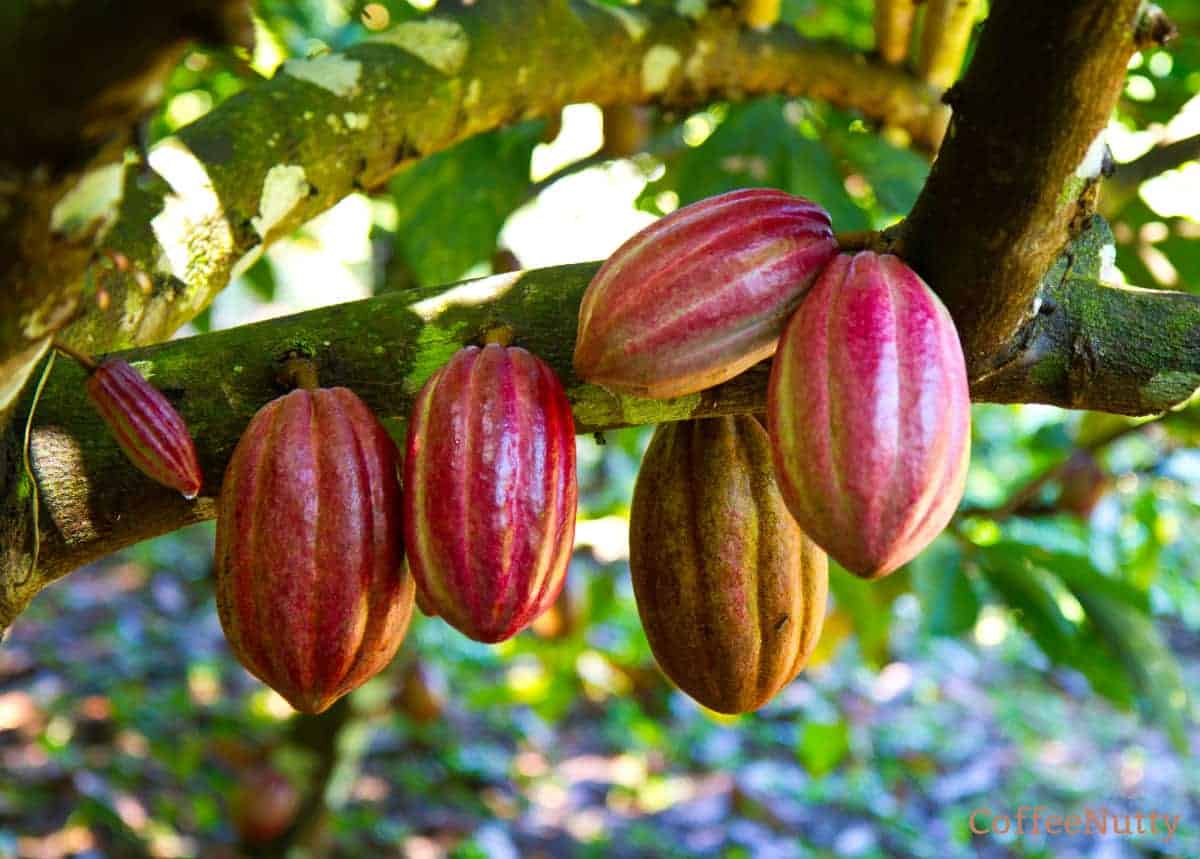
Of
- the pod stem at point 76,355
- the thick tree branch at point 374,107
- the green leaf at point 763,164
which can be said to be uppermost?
the pod stem at point 76,355

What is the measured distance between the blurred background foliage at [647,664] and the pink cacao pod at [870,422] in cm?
113

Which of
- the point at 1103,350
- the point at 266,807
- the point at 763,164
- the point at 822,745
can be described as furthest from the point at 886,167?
the point at 266,807

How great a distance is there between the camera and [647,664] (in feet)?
14.2

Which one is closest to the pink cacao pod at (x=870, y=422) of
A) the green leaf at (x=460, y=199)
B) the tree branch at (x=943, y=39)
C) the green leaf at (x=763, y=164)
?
the green leaf at (x=763, y=164)

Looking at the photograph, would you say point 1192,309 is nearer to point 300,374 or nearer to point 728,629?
point 728,629

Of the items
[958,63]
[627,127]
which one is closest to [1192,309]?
[958,63]

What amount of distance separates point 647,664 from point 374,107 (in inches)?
127

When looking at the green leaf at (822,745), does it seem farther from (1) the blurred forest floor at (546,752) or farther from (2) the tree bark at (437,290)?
(2) the tree bark at (437,290)

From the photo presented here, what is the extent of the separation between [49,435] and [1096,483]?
2.62 metres

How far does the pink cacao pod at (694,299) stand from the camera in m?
0.70

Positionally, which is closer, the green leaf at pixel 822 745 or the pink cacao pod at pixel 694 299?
the pink cacao pod at pixel 694 299

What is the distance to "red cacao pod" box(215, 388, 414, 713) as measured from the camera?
2.40ft

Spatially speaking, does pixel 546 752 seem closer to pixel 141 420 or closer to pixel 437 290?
pixel 437 290

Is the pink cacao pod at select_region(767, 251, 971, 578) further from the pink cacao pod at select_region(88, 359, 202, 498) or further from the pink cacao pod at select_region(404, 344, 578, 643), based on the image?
the pink cacao pod at select_region(88, 359, 202, 498)
